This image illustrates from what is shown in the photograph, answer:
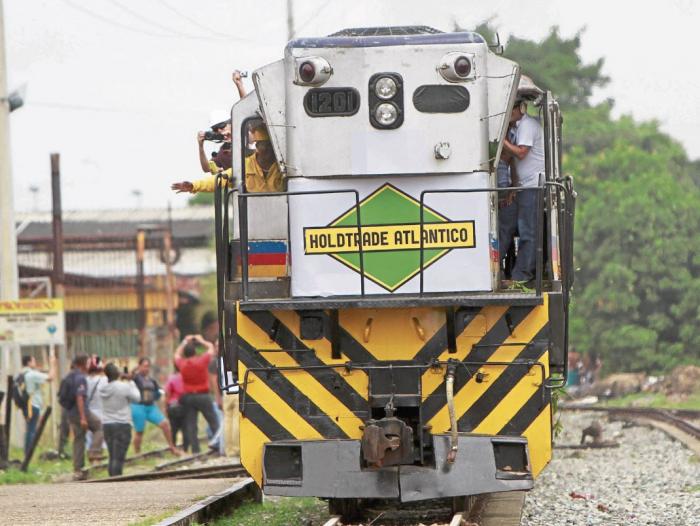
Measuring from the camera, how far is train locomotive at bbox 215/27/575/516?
959 cm

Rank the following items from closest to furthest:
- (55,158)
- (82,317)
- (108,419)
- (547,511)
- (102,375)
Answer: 1. (547,511)
2. (108,419)
3. (102,375)
4. (55,158)
5. (82,317)

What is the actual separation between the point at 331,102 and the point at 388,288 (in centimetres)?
136

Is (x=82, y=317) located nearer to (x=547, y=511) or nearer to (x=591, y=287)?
(x=591, y=287)

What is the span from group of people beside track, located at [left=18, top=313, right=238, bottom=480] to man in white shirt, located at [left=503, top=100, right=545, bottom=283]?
8.90 metres

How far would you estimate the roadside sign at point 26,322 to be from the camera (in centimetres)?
2152

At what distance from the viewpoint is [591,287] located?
3509cm

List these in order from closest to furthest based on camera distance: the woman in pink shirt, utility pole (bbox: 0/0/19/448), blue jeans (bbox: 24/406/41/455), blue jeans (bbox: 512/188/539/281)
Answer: blue jeans (bbox: 512/188/539/281), blue jeans (bbox: 24/406/41/455), the woman in pink shirt, utility pole (bbox: 0/0/19/448)

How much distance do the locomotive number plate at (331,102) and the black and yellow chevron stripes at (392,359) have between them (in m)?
1.39

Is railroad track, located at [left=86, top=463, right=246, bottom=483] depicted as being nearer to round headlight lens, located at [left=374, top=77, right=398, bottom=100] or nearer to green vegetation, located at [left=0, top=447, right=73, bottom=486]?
green vegetation, located at [left=0, top=447, right=73, bottom=486]

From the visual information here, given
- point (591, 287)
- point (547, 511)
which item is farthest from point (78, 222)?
point (547, 511)

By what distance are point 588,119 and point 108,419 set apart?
3556 cm

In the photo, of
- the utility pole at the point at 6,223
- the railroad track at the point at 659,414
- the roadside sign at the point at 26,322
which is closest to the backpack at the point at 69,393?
the roadside sign at the point at 26,322

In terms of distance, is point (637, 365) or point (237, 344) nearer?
point (237, 344)

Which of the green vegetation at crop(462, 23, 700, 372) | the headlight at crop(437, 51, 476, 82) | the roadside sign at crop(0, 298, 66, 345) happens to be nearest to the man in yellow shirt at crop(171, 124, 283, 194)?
the headlight at crop(437, 51, 476, 82)
